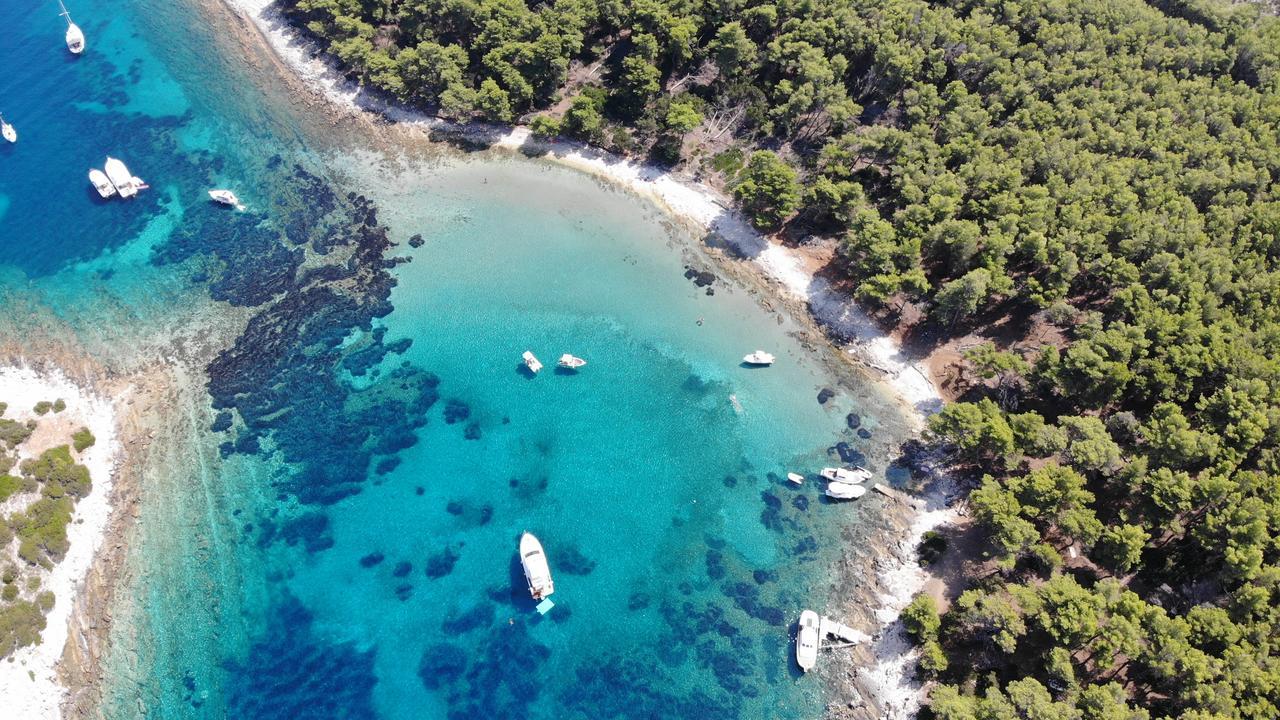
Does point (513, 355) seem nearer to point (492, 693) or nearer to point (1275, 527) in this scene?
point (492, 693)

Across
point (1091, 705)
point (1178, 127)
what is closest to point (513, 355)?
point (1091, 705)

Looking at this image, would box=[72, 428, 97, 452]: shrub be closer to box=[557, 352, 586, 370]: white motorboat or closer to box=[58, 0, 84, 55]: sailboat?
box=[557, 352, 586, 370]: white motorboat

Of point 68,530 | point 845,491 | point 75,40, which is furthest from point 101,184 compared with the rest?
point 845,491

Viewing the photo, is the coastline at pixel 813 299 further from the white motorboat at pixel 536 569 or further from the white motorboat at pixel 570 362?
the white motorboat at pixel 536 569

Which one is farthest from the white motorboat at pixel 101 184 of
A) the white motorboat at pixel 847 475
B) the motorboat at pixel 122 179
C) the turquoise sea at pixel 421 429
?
the white motorboat at pixel 847 475

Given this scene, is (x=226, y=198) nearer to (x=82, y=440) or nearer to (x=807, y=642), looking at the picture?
(x=82, y=440)
